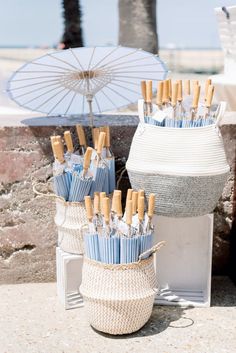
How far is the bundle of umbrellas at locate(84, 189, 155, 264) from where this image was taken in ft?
8.80

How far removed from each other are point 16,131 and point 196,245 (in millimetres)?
1114

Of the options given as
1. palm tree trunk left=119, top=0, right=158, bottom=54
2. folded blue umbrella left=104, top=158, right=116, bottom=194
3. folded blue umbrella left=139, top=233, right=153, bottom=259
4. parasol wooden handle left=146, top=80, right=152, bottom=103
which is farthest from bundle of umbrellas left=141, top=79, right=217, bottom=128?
palm tree trunk left=119, top=0, right=158, bottom=54

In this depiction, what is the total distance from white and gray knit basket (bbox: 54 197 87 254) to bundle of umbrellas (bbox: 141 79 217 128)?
558 mm

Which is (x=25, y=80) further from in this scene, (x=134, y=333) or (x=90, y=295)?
(x=134, y=333)

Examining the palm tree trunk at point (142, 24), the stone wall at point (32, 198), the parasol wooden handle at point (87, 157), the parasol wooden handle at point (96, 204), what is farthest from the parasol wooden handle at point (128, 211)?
the palm tree trunk at point (142, 24)

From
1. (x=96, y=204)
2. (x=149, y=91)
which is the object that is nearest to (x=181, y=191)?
(x=96, y=204)

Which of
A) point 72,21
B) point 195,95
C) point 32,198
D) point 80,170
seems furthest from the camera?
point 72,21

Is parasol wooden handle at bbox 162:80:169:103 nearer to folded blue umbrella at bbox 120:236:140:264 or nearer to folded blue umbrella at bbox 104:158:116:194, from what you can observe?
folded blue umbrella at bbox 104:158:116:194

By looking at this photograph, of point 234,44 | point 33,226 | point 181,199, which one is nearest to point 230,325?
point 181,199

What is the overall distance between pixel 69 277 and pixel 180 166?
32.7 inches

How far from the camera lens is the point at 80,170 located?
9.96 ft

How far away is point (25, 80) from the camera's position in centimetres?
309

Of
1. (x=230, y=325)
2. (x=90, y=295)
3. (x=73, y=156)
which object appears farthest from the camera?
(x=73, y=156)

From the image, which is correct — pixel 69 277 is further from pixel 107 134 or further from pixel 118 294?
pixel 107 134
